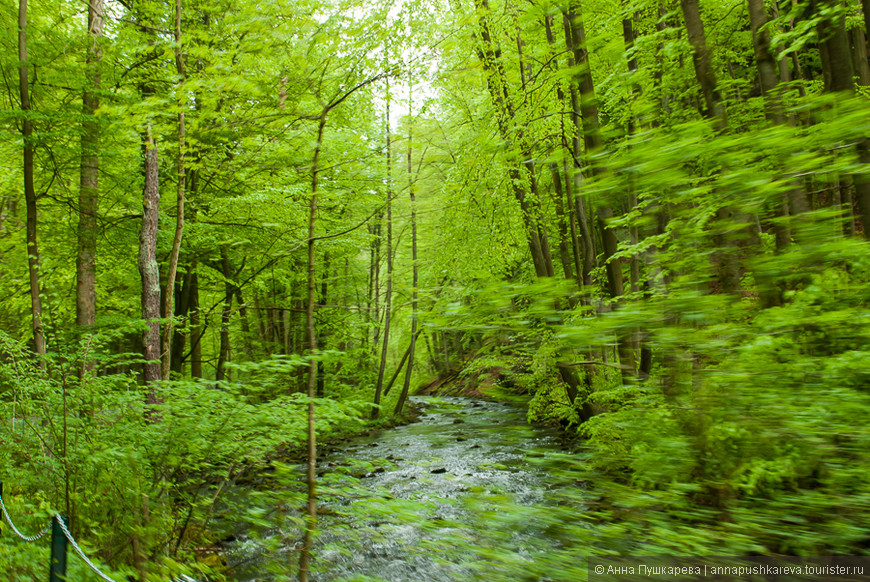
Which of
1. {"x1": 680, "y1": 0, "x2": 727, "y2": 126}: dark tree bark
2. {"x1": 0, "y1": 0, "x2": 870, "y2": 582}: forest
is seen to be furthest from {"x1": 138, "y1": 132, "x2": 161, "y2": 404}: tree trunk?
{"x1": 680, "y1": 0, "x2": 727, "y2": 126}: dark tree bark

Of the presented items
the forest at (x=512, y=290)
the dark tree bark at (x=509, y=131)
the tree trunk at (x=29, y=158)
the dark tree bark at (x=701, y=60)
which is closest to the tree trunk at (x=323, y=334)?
the forest at (x=512, y=290)

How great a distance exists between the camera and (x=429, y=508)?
264 cm

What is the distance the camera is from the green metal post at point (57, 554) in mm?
3195

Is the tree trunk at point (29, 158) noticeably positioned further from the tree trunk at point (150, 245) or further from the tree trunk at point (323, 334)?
the tree trunk at point (323, 334)

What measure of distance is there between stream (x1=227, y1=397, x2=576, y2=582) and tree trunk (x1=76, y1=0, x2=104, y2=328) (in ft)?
17.6

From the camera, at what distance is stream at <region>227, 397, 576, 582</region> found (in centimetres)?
212

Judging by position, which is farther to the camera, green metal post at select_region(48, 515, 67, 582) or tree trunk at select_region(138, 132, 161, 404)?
tree trunk at select_region(138, 132, 161, 404)

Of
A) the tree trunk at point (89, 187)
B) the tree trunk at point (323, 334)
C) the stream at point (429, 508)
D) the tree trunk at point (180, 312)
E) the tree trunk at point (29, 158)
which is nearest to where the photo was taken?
the stream at point (429, 508)

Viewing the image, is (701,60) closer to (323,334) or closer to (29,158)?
(29,158)

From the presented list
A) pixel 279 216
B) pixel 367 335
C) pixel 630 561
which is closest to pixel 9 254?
pixel 279 216

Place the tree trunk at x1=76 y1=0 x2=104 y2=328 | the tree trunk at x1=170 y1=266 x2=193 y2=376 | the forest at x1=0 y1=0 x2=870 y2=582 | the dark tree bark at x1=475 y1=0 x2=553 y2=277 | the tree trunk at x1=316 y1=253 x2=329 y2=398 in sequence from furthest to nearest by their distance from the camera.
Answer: the tree trunk at x1=316 y1=253 x2=329 y2=398
the tree trunk at x1=170 y1=266 x2=193 y2=376
the tree trunk at x1=76 y1=0 x2=104 y2=328
the dark tree bark at x1=475 y1=0 x2=553 y2=277
the forest at x1=0 y1=0 x2=870 y2=582

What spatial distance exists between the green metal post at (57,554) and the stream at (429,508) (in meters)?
1.39

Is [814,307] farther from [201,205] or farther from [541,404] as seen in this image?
[201,205]

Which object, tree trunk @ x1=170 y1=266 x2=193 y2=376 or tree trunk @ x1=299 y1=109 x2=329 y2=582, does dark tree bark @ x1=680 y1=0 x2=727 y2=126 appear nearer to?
tree trunk @ x1=299 y1=109 x2=329 y2=582
